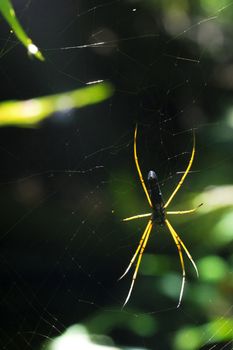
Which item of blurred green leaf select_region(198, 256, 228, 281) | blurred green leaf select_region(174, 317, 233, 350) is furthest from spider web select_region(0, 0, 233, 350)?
blurred green leaf select_region(174, 317, 233, 350)

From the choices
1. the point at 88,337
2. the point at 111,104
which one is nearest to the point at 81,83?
the point at 111,104

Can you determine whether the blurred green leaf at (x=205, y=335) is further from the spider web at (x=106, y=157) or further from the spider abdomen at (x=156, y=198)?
the spider abdomen at (x=156, y=198)

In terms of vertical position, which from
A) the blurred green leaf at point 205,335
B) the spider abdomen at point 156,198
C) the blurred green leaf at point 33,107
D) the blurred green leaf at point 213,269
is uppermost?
the spider abdomen at point 156,198

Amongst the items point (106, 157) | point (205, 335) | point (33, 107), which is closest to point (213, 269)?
point (205, 335)

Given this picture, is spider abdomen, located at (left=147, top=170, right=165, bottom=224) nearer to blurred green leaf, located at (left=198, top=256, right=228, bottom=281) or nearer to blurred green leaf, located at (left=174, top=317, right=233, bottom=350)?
blurred green leaf, located at (left=198, top=256, right=228, bottom=281)

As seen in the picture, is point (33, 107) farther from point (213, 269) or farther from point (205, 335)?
point (213, 269)

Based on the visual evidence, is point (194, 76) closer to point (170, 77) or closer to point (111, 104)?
point (170, 77)

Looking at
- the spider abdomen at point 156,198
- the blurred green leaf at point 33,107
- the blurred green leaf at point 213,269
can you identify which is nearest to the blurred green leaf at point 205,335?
the blurred green leaf at point 213,269
